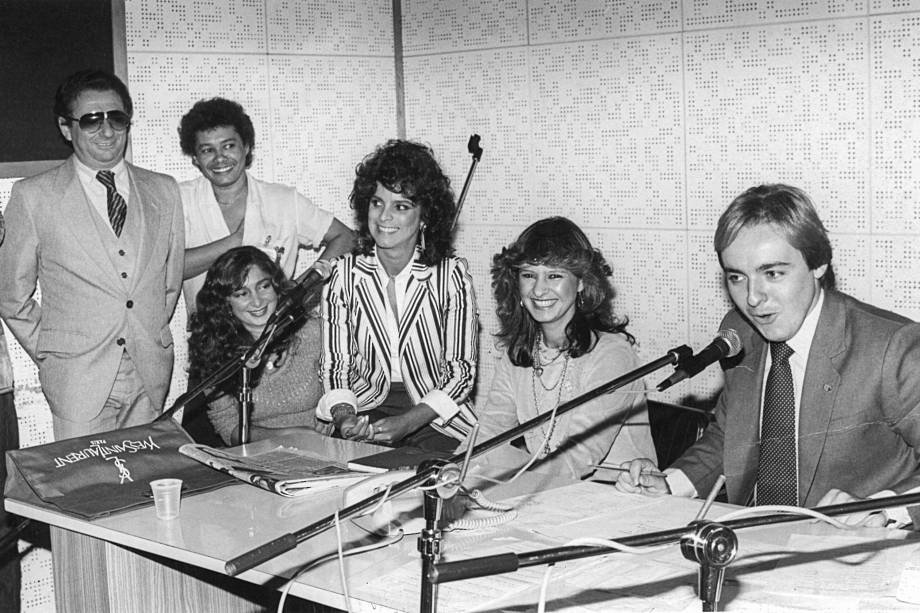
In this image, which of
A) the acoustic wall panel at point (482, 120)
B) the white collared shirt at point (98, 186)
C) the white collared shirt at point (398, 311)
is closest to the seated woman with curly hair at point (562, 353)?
the white collared shirt at point (398, 311)

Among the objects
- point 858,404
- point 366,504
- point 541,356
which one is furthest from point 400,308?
point 366,504

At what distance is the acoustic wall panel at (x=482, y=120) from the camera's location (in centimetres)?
463

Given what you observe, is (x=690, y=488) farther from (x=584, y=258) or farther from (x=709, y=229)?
(x=709, y=229)

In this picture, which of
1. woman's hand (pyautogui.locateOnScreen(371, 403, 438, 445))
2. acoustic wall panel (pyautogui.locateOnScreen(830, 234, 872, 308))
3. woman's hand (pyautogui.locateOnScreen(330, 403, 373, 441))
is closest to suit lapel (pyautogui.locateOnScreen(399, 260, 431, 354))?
woman's hand (pyautogui.locateOnScreen(371, 403, 438, 445))

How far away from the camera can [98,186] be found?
153 inches

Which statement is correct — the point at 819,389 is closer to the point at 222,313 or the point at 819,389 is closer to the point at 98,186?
the point at 222,313

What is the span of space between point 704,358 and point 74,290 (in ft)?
8.36

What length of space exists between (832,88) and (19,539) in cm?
334

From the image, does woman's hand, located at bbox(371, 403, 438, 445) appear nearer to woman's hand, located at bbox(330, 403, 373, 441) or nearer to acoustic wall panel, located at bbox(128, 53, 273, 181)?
woman's hand, located at bbox(330, 403, 373, 441)

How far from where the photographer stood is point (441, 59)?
485 cm

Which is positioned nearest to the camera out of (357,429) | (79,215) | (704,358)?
(704,358)

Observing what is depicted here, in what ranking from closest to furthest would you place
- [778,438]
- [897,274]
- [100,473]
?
[778,438] → [100,473] → [897,274]

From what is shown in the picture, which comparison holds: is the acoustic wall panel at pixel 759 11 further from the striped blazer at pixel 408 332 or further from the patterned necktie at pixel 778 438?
the patterned necktie at pixel 778 438

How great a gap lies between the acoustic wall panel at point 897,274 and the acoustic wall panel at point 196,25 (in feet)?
8.47
